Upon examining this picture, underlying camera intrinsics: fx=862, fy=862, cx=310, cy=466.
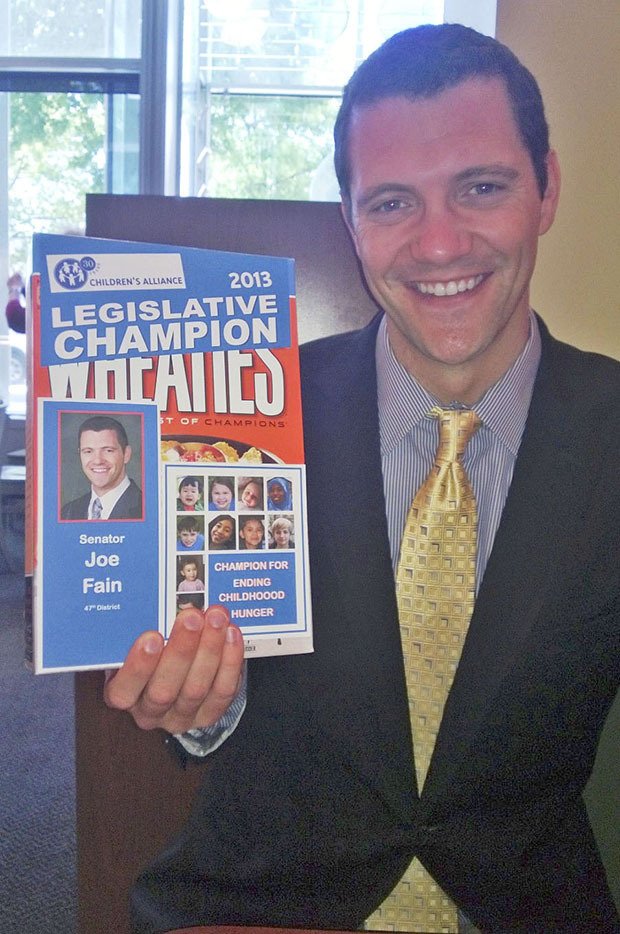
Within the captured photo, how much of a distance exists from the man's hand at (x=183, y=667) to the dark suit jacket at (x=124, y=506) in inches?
4.7

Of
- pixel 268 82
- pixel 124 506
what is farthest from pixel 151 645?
pixel 268 82

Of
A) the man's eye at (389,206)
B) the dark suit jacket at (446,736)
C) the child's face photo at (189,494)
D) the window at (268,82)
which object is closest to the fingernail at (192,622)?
the child's face photo at (189,494)

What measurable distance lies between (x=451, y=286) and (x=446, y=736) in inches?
23.8

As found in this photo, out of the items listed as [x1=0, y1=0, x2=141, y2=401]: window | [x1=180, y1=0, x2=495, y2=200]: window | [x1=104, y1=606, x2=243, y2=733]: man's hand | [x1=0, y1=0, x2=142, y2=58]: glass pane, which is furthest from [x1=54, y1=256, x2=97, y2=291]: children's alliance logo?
[x1=0, y1=0, x2=142, y2=58]: glass pane

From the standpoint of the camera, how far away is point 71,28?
4.91 meters

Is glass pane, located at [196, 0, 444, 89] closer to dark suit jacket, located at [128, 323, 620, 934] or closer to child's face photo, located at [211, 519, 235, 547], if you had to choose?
dark suit jacket, located at [128, 323, 620, 934]

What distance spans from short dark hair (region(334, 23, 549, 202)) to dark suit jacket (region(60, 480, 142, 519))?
695 mm

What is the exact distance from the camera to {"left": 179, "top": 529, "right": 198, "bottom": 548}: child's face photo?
3.01 feet

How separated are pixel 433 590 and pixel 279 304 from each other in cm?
44

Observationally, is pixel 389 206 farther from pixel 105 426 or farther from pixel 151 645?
pixel 151 645

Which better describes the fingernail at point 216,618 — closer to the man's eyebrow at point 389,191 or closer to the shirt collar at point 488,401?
the shirt collar at point 488,401

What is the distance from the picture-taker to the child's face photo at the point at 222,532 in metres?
0.93

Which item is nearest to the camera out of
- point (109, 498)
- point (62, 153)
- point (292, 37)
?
point (109, 498)

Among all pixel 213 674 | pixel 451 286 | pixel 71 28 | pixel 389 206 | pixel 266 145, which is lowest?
pixel 213 674
